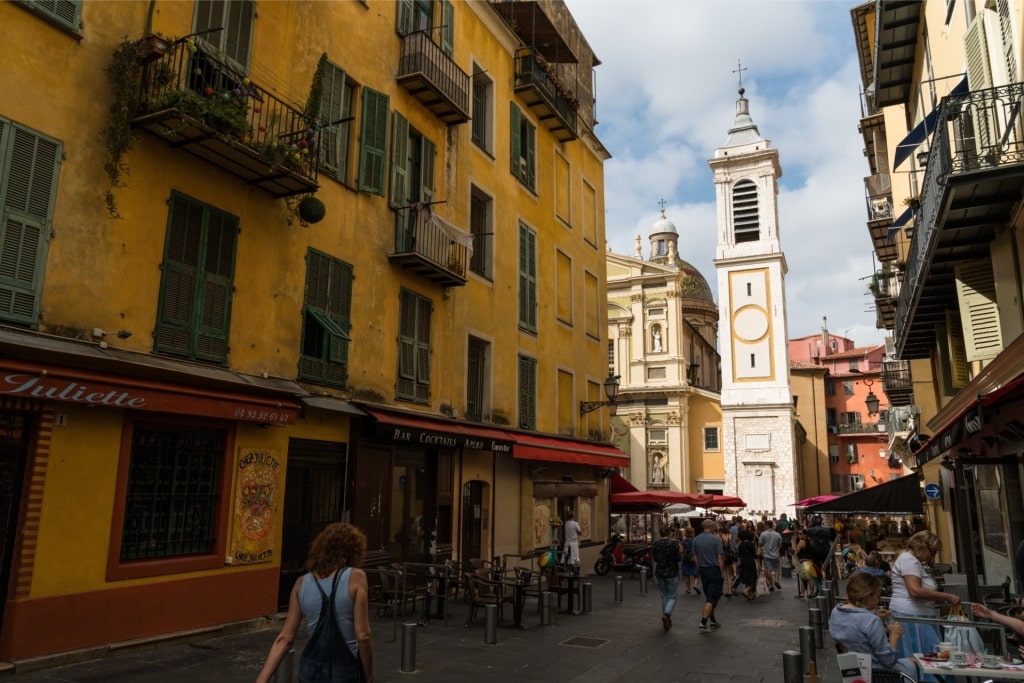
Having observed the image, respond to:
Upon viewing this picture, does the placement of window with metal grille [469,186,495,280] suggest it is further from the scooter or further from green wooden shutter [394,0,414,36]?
the scooter

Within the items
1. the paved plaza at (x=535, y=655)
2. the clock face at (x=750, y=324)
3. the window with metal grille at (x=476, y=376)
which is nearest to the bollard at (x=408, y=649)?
the paved plaza at (x=535, y=655)

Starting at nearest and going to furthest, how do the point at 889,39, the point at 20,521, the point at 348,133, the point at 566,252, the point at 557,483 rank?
the point at 20,521 → the point at 348,133 → the point at 889,39 → the point at 557,483 → the point at 566,252

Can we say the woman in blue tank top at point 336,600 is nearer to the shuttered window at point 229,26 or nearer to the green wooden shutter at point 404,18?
the shuttered window at point 229,26

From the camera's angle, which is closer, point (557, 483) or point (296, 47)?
point (296, 47)

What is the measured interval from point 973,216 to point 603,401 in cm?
1386

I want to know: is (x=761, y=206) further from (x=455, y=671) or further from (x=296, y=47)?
(x=455, y=671)

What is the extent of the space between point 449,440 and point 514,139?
9019 millimetres

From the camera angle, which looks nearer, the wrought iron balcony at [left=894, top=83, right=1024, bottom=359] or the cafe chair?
the wrought iron balcony at [left=894, top=83, right=1024, bottom=359]

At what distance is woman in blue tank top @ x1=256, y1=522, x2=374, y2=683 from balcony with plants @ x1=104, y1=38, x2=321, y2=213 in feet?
21.6

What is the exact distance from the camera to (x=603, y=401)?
23547mm

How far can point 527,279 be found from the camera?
19875 mm

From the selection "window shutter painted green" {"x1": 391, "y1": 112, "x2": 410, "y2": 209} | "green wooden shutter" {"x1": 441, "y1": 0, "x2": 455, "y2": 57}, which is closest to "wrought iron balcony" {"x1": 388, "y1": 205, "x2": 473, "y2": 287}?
"window shutter painted green" {"x1": 391, "y1": 112, "x2": 410, "y2": 209}

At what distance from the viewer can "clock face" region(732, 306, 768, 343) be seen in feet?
161

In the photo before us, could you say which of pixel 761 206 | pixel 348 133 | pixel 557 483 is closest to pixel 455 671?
pixel 348 133
